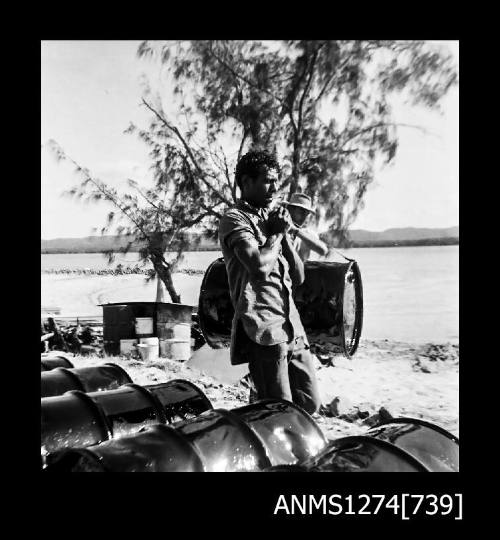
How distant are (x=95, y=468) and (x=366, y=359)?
9897 mm

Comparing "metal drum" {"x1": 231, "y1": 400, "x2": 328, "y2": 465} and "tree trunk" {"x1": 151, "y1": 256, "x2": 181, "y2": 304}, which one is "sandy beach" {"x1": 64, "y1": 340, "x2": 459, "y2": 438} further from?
"metal drum" {"x1": 231, "y1": 400, "x2": 328, "y2": 465}

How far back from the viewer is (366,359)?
11492mm

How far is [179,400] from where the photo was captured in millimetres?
3559

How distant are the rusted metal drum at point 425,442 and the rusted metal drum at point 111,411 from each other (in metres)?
1.36

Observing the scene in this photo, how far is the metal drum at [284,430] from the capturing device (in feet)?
8.51

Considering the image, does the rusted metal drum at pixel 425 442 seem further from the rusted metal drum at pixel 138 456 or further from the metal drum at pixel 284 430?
the rusted metal drum at pixel 138 456

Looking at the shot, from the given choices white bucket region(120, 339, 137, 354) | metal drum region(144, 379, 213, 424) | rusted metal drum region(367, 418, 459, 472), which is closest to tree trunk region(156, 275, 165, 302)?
white bucket region(120, 339, 137, 354)

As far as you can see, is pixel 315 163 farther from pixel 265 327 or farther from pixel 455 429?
pixel 265 327

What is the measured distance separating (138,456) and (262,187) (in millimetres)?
1624

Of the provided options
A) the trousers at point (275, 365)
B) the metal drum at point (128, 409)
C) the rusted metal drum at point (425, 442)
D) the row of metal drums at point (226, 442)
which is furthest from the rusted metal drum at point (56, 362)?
the rusted metal drum at point (425, 442)

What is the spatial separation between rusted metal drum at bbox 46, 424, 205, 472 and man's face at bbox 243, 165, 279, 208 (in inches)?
55.6

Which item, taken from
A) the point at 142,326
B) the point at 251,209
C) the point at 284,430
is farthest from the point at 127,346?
the point at 284,430

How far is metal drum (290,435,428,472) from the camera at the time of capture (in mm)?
2219

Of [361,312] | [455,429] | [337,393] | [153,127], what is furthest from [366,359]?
[361,312]
